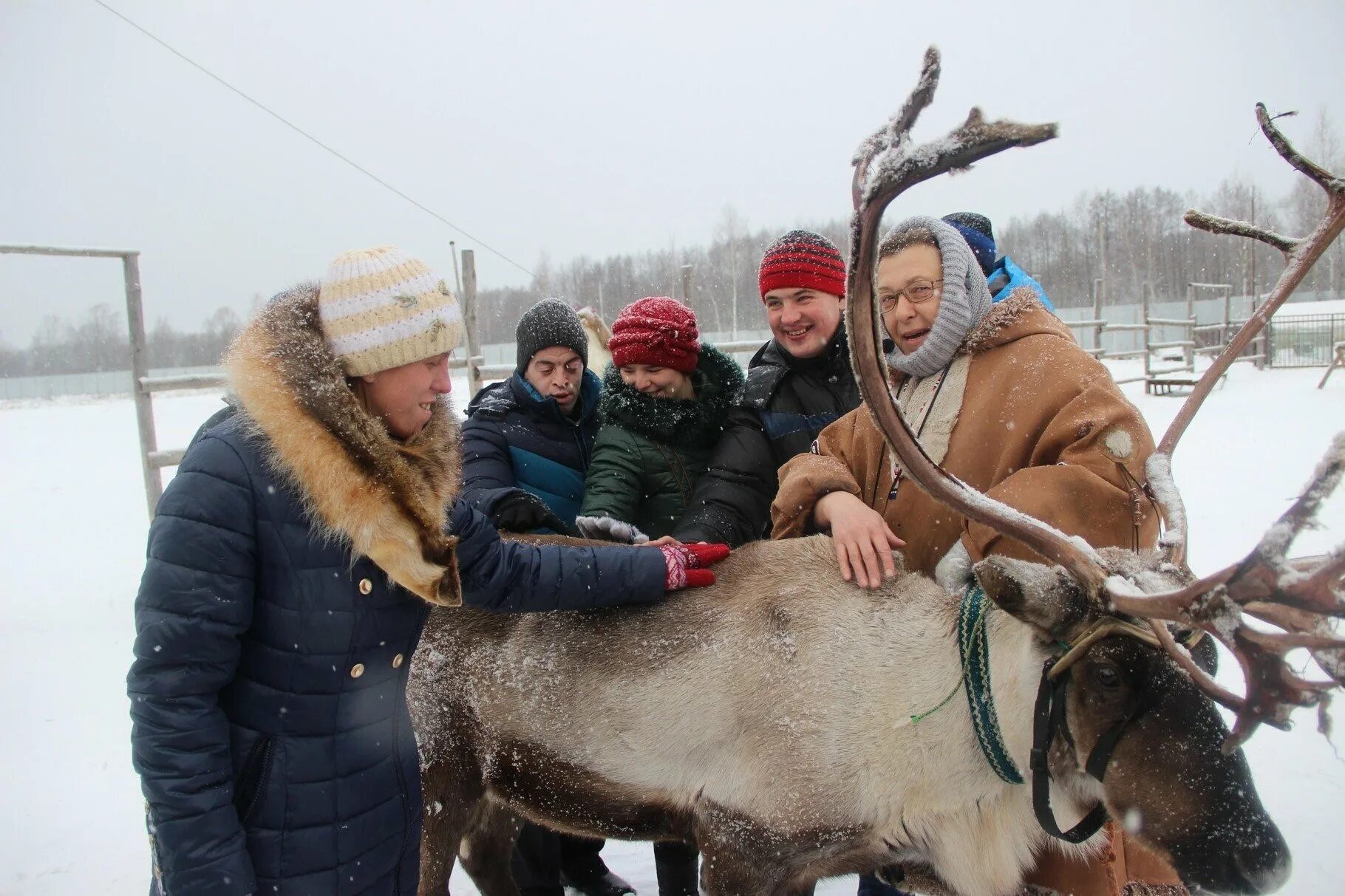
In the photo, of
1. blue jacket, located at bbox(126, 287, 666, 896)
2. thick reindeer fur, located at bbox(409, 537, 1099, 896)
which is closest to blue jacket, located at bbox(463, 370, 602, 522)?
thick reindeer fur, located at bbox(409, 537, 1099, 896)

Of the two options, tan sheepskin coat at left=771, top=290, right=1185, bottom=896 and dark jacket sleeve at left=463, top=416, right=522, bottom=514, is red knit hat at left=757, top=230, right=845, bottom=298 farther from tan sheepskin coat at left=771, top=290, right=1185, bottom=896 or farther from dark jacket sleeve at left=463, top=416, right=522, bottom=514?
dark jacket sleeve at left=463, top=416, right=522, bottom=514

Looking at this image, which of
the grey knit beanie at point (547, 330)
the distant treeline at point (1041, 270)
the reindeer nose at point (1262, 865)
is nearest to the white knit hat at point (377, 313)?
the grey knit beanie at point (547, 330)

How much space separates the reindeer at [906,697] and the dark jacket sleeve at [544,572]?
0.20m

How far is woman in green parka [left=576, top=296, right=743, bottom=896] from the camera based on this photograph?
2918mm

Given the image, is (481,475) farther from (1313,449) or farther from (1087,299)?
(1087,299)

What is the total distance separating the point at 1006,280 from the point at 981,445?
639mm

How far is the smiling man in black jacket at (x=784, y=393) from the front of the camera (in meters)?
2.84

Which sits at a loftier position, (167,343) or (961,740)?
(167,343)

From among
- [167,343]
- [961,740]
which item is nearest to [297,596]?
[961,740]

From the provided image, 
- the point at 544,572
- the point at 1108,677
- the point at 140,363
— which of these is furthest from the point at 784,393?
the point at 140,363

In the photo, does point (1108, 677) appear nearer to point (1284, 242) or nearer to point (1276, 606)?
point (1276, 606)

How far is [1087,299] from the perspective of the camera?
146 feet

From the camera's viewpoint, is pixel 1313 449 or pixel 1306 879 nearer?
pixel 1306 879

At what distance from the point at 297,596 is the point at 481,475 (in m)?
1.34
